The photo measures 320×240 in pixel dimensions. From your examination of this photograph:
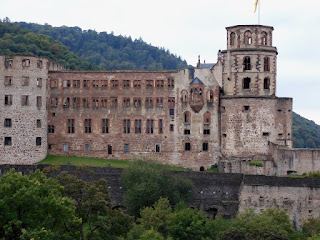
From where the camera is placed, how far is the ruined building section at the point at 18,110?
85.4 metres

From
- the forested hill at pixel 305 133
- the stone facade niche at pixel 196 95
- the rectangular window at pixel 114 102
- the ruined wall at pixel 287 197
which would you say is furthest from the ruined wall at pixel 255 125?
the forested hill at pixel 305 133

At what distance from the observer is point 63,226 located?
Result: 183 ft

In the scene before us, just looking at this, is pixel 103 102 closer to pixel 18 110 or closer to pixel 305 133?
pixel 18 110

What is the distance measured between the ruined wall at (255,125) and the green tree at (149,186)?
1309cm

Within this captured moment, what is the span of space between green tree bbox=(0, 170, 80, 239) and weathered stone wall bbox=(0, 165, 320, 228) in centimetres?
1830

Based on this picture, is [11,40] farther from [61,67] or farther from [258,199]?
[258,199]

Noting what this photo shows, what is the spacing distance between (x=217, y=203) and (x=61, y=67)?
1161 inches

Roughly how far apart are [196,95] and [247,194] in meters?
17.7

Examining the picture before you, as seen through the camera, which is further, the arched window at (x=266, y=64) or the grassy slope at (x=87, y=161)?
the arched window at (x=266, y=64)

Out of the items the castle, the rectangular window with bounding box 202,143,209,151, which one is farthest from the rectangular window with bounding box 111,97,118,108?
the rectangular window with bounding box 202,143,209,151

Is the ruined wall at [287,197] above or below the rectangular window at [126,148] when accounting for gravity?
below

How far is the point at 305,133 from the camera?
546ft

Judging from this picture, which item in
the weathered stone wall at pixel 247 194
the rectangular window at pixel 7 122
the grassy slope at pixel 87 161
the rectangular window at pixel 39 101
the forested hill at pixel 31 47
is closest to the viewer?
the weathered stone wall at pixel 247 194

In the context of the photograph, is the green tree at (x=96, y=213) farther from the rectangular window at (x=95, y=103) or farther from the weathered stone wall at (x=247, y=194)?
the rectangular window at (x=95, y=103)
